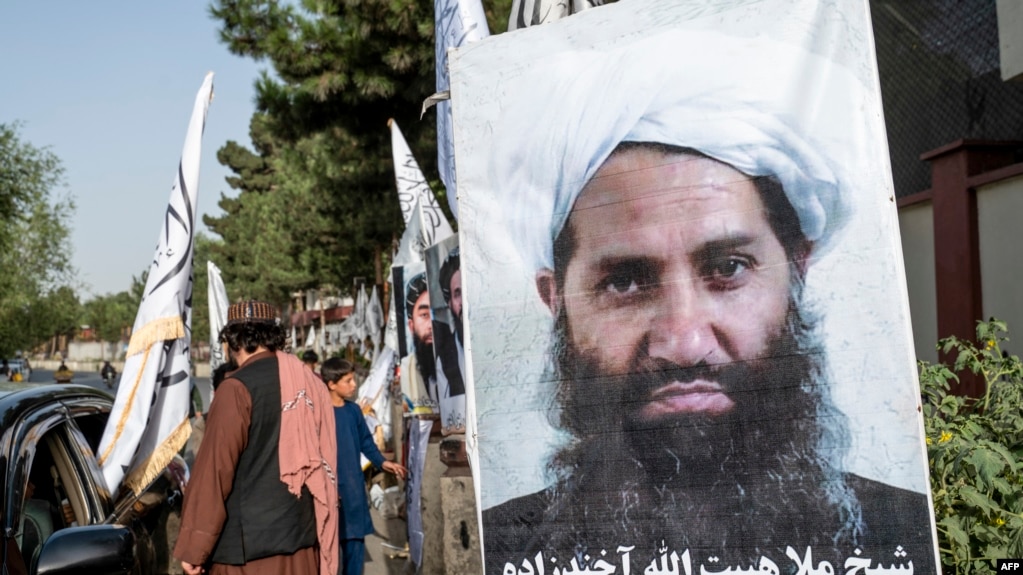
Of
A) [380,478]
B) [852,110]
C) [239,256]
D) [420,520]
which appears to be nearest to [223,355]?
[380,478]

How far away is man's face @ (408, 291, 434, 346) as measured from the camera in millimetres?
6953

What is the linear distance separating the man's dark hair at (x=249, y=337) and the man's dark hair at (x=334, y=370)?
1811 millimetres

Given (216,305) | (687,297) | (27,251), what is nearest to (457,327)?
(687,297)

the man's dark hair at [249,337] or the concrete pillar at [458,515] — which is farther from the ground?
the man's dark hair at [249,337]

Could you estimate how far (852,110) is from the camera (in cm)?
257

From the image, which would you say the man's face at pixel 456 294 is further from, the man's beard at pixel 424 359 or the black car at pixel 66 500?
the black car at pixel 66 500

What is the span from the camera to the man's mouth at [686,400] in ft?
8.71

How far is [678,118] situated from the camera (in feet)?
9.16

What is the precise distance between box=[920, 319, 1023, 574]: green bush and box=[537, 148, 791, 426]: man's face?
890 millimetres

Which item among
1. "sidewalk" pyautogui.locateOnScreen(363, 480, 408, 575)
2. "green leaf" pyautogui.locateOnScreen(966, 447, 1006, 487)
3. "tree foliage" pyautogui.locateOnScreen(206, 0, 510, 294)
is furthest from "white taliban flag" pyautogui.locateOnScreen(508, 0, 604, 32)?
"tree foliage" pyautogui.locateOnScreen(206, 0, 510, 294)

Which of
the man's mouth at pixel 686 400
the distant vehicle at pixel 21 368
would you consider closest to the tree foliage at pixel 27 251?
the distant vehicle at pixel 21 368

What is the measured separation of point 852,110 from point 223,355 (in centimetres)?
983

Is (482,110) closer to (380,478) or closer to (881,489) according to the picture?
(881,489)

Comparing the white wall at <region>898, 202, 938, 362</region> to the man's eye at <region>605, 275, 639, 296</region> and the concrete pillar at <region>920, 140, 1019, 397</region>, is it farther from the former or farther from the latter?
the man's eye at <region>605, 275, 639, 296</region>
